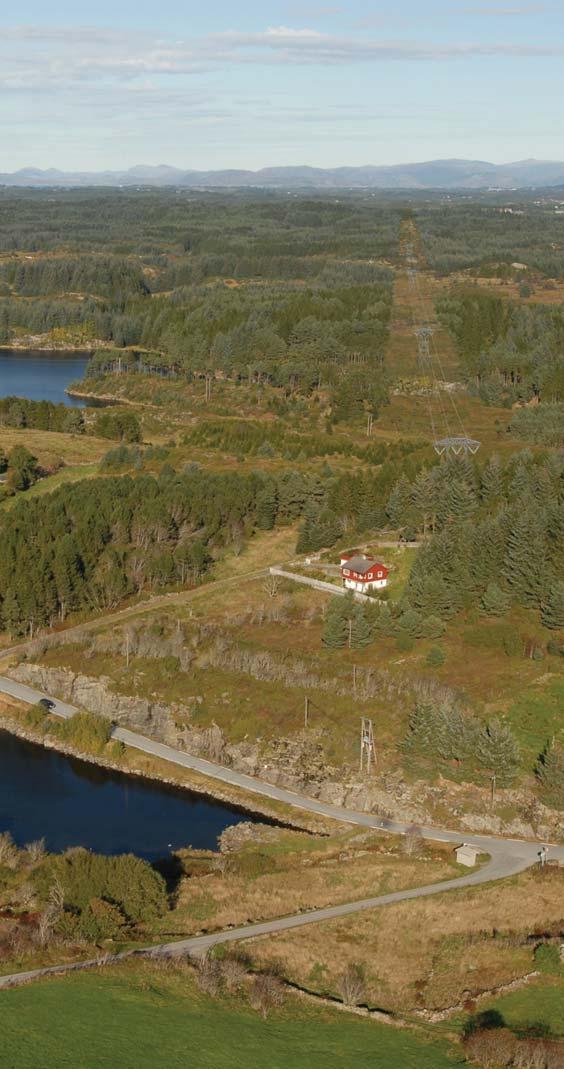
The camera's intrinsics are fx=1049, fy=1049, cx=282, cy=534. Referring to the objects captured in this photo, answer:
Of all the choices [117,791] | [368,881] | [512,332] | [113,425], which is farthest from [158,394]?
[368,881]

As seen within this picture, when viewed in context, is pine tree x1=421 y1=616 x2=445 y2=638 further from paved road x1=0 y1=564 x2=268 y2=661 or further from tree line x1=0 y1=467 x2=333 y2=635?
tree line x1=0 y1=467 x2=333 y2=635

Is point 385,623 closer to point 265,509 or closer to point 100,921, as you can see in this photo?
point 265,509

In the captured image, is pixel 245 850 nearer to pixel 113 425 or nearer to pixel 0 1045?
pixel 0 1045

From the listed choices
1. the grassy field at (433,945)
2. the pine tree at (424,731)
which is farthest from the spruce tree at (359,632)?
the grassy field at (433,945)

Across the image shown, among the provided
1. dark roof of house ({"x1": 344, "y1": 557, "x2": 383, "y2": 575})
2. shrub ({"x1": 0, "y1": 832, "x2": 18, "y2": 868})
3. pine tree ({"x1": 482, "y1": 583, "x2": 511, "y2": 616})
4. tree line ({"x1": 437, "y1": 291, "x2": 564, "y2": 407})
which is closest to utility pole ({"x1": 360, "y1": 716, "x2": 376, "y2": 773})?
pine tree ({"x1": 482, "y1": 583, "x2": 511, "y2": 616})

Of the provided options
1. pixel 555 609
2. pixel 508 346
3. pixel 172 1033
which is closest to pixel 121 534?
pixel 555 609

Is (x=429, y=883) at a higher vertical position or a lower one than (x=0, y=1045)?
lower

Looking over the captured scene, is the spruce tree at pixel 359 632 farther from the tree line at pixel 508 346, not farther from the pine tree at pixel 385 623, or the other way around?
the tree line at pixel 508 346
